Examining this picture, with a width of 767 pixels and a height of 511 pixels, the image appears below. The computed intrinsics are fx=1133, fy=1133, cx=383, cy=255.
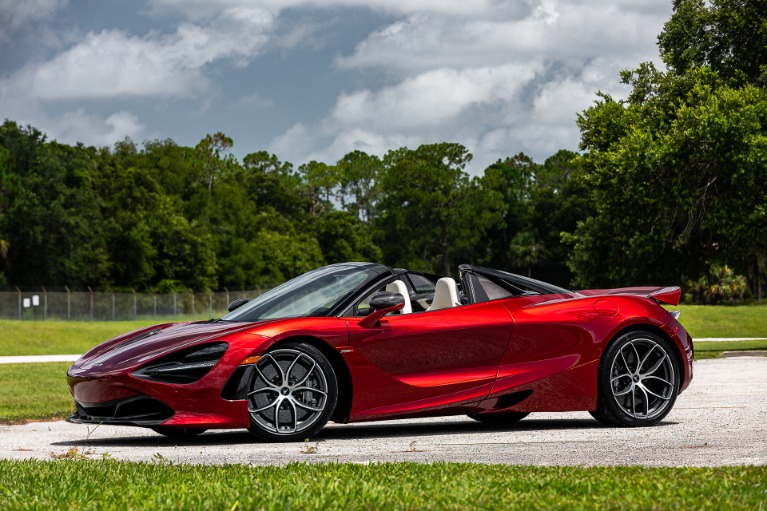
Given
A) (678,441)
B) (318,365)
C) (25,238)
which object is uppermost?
(25,238)

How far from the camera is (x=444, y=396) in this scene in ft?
30.1

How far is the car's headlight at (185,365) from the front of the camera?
338 inches

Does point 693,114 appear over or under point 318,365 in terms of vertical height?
over

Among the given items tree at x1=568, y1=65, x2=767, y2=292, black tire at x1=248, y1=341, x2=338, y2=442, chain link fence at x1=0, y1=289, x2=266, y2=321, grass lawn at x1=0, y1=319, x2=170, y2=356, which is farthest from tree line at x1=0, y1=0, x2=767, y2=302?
black tire at x1=248, y1=341, x2=338, y2=442

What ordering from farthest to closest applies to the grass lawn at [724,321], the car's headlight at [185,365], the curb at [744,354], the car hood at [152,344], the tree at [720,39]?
the grass lawn at [724,321] < the tree at [720,39] < the curb at [744,354] < the car hood at [152,344] < the car's headlight at [185,365]

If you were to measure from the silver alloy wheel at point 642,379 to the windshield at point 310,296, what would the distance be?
2.26 metres

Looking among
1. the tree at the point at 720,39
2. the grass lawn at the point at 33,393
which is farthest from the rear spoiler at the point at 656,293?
the tree at the point at 720,39

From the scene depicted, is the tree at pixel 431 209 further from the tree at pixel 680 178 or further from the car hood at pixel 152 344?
the car hood at pixel 152 344

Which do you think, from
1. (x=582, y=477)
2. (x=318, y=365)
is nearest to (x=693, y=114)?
(x=318, y=365)

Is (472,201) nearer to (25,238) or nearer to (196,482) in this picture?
(25,238)

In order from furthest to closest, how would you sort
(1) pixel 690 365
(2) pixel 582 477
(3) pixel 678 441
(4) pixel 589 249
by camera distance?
(4) pixel 589 249 < (1) pixel 690 365 < (3) pixel 678 441 < (2) pixel 582 477

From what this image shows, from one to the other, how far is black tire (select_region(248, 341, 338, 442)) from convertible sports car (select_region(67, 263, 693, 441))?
0.04 feet

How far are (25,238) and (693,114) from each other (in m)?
50.1

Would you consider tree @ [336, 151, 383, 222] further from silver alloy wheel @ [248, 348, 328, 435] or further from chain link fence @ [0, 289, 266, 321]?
silver alloy wheel @ [248, 348, 328, 435]
